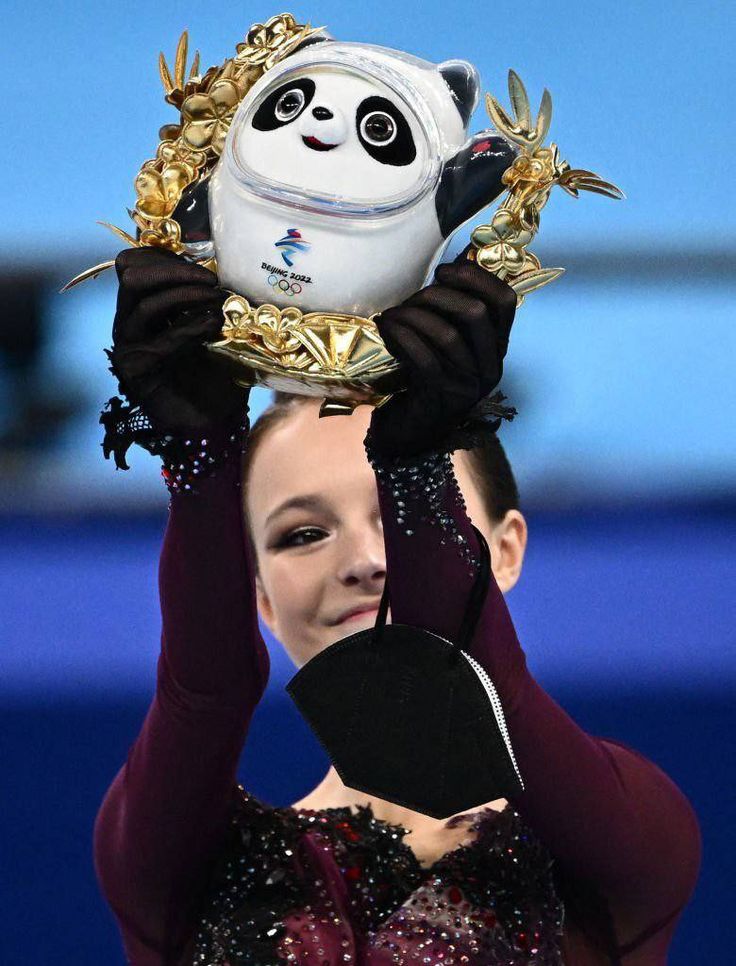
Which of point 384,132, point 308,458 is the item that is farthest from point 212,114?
point 308,458

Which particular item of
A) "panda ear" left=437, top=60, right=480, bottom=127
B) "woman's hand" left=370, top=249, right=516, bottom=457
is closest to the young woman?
"woman's hand" left=370, top=249, right=516, bottom=457

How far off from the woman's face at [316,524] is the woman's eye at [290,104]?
32 cm

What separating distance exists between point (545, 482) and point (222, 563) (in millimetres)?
1071

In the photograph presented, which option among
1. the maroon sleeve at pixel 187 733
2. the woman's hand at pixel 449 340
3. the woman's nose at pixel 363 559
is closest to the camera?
the woman's hand at pixel 449 340

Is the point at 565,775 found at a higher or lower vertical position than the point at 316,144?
lower

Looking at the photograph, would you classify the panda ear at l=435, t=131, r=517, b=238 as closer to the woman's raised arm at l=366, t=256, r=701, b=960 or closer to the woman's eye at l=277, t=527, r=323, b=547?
the woman's raised arm at l=366, t=256, r=701, b=960

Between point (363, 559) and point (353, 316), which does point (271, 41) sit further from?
point (363, 559)

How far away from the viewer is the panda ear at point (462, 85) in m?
0.86

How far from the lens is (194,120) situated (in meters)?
0.87

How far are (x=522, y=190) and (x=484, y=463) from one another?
1.31 feet

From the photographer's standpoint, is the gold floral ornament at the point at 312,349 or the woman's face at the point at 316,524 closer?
the gold floral ornament at the point at 312,349

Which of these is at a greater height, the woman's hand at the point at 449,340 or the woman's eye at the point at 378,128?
the woman's eye at the point at 378,128

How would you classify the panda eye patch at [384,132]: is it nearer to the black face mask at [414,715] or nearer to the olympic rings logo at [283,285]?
the olympic rings logo at [283,285]

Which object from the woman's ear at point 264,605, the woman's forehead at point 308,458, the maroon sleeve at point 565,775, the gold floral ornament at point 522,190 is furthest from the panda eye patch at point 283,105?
the woman's ear at point 264,605
